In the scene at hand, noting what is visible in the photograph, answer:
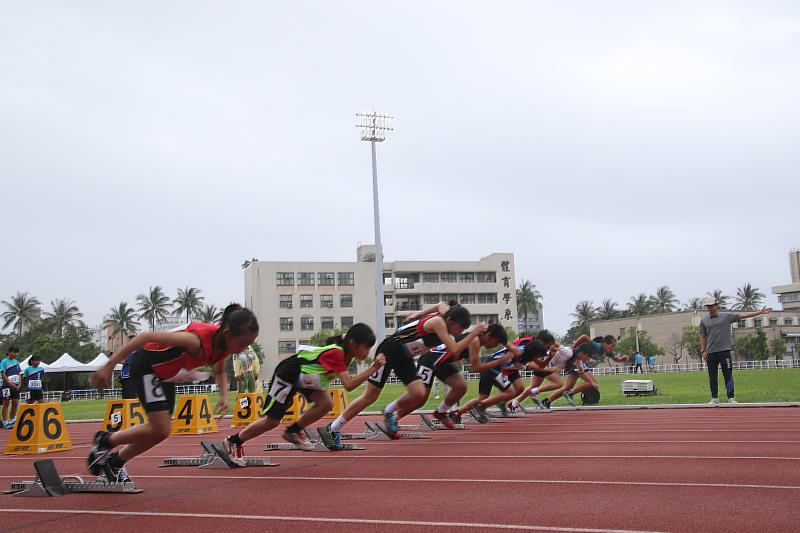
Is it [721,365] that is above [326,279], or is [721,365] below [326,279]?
below

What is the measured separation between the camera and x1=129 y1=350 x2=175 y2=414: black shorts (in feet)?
18.1

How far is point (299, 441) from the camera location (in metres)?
8.20

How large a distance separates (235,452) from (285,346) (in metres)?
67.3

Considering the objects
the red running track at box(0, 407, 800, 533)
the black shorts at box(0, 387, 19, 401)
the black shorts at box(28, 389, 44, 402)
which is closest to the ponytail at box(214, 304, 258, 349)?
the red running track at box(0, 407, 800, 533)

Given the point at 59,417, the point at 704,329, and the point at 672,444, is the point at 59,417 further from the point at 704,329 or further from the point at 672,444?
the point at 704,329

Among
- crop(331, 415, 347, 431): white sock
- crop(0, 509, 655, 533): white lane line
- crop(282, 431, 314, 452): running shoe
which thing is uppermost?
crop(331, 415, 347, 431): white sock

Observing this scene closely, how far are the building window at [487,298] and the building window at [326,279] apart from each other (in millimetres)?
16165

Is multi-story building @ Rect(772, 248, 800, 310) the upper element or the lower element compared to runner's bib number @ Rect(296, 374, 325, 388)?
upper

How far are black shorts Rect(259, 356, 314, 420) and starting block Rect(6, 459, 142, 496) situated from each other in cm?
179

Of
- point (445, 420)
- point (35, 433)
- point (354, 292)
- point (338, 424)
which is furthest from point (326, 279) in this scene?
point (338, 424)

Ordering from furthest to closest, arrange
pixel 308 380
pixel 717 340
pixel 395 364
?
1. pixel 717 340
2. pixel 395 364
3. pixel 308 380

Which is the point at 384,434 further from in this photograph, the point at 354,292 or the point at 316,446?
the point at 354,292

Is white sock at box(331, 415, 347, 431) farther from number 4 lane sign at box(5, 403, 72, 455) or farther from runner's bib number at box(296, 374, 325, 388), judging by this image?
number 4 lane sign at box(5, 403, 72, 455)

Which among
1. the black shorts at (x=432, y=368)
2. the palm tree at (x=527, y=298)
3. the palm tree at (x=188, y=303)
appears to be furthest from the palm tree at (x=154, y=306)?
the black shorts at (x=432, y=368)
